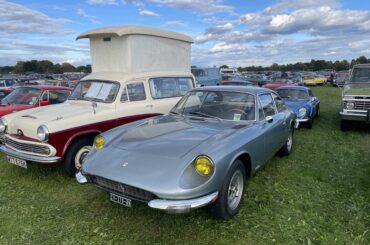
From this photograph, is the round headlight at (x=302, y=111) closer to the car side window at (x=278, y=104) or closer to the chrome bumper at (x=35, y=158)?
the car side window at (x=278, y=104)

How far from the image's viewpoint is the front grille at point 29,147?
4.82m

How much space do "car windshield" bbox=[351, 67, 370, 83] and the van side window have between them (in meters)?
5.96

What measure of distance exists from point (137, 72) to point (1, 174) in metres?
3.41

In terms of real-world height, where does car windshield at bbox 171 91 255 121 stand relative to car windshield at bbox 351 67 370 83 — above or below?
below

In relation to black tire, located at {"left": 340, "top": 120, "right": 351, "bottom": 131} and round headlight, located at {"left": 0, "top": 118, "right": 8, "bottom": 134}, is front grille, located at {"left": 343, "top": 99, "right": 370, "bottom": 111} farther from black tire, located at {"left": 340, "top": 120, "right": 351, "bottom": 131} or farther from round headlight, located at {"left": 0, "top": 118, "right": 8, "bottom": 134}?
round headlight, located at {"left": 0, "top": 118, "right": 8, "bottom": 134}

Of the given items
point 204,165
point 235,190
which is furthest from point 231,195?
point 204,165

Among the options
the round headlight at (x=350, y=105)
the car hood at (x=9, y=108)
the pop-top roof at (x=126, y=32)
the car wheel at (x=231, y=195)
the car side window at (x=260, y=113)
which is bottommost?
the car wheel at (x=231, y=195)

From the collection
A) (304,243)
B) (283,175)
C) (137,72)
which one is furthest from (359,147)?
(137,72)

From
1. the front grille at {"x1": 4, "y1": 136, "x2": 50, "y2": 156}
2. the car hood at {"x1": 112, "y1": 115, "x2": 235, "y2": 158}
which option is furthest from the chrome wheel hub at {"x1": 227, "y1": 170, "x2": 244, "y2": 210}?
the front grille at {"x1": 4, "y1": 136, "x2": 50, "y2": 156}

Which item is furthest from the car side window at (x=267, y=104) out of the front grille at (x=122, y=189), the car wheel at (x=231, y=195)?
the front grille at (x=122, y=189)

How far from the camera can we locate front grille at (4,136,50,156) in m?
4.82

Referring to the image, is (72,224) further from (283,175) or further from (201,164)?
(283,175)

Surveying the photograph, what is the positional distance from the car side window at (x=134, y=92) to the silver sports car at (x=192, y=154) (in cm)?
146

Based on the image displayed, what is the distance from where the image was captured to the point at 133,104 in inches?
245
